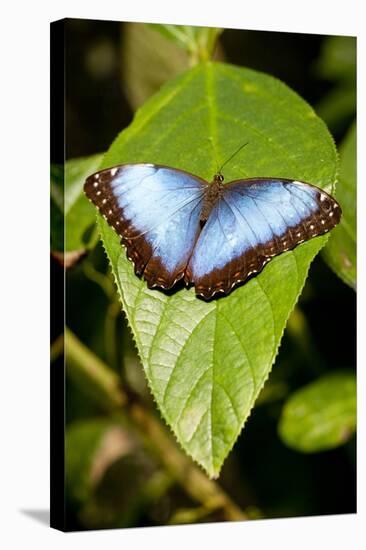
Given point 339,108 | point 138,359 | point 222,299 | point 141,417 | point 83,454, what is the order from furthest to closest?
point 339,108, point 138,359, point 83,454, point 141,417, point 222,299

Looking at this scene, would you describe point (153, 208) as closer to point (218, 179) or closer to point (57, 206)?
point (218, 179)

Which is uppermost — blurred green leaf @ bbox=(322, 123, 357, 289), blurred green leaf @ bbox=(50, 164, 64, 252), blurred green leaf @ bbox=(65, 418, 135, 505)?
blurred green leaf @ bbox=(50, 164, 64, 252)

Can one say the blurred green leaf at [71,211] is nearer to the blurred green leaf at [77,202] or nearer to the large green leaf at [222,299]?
the blurred green leaf at [77,202]

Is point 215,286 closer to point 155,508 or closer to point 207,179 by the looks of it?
point 207,179

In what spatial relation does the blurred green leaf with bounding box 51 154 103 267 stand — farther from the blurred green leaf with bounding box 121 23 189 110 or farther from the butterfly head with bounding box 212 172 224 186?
the blurred green leaf with bounding box 121 23 189 110

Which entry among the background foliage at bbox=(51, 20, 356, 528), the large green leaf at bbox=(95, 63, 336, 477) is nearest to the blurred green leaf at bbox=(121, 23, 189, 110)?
the background foliage at bbox=(51, 20, 356, 528)

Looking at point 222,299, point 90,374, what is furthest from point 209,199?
point 90,374

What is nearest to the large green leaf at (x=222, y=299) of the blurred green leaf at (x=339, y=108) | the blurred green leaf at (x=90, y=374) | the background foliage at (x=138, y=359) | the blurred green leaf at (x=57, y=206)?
the background foliage at (x=138, y=359)
